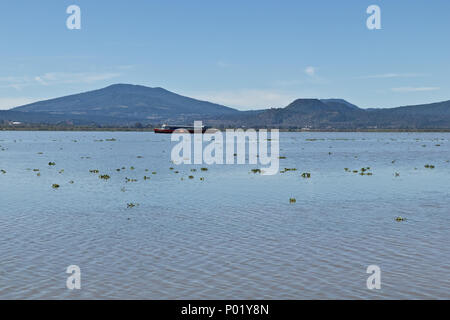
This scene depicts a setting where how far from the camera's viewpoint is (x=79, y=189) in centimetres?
3550

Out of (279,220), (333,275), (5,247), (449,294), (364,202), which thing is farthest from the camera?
(364,202)

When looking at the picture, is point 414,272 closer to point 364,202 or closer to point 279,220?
point 279,220

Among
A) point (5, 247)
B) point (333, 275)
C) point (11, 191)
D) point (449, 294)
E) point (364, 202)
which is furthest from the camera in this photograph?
point (11, 191)

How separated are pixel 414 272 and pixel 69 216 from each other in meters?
16.4

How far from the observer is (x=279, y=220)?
2364cm

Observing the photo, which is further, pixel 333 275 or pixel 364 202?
pixel 364 202

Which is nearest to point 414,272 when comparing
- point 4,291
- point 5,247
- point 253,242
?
point 253,242

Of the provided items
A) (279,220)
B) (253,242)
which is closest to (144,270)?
Answer: (253,242)
